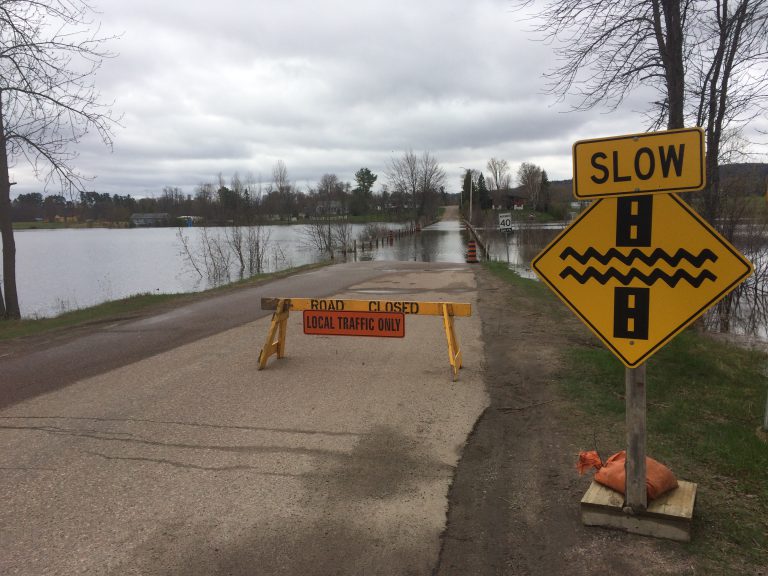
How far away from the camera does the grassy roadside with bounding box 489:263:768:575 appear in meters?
3.17

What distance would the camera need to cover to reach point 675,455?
429 centimetres

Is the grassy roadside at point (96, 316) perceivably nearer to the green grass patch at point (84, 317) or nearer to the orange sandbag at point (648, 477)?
the green grass patch at point (84, 317)

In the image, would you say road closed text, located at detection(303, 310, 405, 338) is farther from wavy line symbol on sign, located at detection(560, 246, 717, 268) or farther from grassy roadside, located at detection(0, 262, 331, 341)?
grassy roadside, located at detection(0, 262, 331, 341)

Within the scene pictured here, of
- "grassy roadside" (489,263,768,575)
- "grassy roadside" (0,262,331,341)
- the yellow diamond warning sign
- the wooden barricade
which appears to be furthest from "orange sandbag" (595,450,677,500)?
"grassy roadside" (0,262,331,341)

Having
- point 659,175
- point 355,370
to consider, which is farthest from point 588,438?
point 355,370

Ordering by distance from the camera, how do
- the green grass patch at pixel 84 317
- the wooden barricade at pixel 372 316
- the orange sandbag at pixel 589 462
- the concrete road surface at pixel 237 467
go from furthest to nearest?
the green grass patch at pixel 84 317 < the wooden barricade at pixel 372 316 < the orange sandbag at pixel 589 462 < the concrete road surface at pixel 237 467

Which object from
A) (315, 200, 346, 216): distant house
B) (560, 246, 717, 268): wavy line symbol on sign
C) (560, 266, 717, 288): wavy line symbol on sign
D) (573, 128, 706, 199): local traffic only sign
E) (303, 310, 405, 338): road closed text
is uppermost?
(315, 200, 346, 216): distant house

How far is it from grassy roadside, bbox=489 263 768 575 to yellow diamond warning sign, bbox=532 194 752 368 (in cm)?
111

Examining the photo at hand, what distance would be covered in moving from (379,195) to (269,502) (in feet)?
384

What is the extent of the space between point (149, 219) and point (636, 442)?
11228cm

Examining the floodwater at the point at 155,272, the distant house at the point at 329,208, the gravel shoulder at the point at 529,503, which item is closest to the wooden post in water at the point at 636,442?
the gravel shoulder at the point at 529,503

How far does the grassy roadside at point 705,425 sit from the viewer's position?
3172 mm

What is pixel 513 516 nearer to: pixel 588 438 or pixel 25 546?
pixel 588 438

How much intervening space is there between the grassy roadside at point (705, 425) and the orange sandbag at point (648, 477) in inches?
10.2
